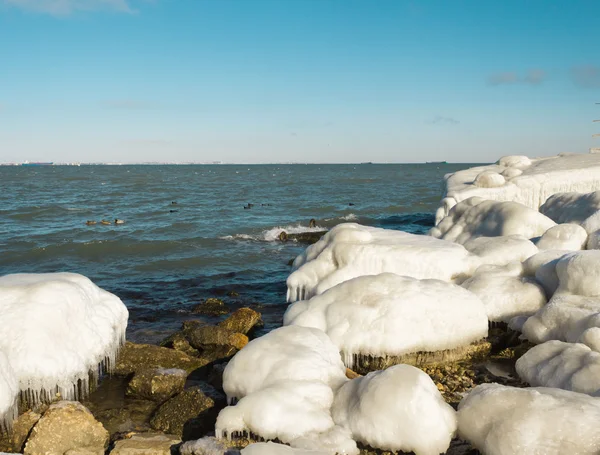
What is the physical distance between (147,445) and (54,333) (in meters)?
2.84

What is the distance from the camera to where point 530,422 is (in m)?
6.64

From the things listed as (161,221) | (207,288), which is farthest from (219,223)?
(207,288)

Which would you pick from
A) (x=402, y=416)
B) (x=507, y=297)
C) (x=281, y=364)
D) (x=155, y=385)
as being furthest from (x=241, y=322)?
(x=402, y=416)

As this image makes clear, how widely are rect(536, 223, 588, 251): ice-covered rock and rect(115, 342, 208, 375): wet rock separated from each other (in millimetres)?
10507

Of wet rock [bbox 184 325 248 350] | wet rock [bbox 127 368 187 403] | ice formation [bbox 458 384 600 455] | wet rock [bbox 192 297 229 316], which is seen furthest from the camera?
wet rock [bbox 192 297 229 316]

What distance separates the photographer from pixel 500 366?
10.6 m

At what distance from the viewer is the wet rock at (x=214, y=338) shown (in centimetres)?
1255

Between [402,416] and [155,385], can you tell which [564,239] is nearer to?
[402,416]

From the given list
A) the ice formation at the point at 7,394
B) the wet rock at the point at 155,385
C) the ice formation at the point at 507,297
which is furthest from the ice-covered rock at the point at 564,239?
the ice formation at the point at 7,394

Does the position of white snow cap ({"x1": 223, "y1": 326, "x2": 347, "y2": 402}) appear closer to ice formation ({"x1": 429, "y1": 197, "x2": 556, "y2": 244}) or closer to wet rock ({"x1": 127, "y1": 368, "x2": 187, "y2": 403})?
wet rock ({"x1": 127, "y1": 368, "x2": 187, "y2": 403})

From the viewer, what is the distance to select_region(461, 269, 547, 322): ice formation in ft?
39.1

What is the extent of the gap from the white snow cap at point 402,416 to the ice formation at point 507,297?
16.3ft

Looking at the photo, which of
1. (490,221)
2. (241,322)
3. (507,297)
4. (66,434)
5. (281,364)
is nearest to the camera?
(66,434)

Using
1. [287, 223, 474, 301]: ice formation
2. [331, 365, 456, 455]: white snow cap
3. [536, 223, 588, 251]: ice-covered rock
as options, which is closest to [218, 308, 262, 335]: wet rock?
[287, 223, 474, 301]: ice formation
